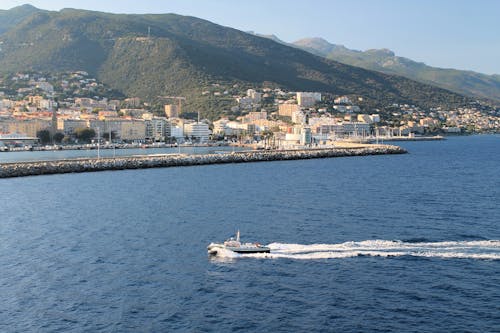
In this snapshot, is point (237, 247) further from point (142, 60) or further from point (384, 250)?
point (142, 60)

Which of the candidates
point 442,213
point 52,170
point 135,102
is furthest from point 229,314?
point 135,102

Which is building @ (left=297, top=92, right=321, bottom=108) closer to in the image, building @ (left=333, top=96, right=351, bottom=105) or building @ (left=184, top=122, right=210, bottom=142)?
building @ (left=333, top=96, right=351, bottom=105)

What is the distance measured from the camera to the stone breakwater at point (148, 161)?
48500 mm

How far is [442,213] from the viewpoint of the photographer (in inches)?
1145

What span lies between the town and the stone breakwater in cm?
1794

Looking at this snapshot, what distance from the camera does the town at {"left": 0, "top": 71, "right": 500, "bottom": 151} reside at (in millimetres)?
97469

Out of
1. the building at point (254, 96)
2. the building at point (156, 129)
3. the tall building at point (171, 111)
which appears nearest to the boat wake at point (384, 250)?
the building at point (156, 129)

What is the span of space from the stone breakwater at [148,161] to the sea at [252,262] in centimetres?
1083

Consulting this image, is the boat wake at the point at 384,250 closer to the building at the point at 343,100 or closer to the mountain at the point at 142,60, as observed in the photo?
the mountain at the point at 142,60

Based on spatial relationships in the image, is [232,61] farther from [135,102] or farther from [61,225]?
[61,225]

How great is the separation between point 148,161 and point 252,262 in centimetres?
3668

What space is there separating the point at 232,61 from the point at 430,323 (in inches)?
6656

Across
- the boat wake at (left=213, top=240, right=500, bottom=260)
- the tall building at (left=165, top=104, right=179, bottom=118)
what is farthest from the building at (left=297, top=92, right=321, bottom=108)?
the boat wake at (left=213, top=240, right=500, bottom=260)

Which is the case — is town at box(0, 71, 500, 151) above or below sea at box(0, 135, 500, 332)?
above
